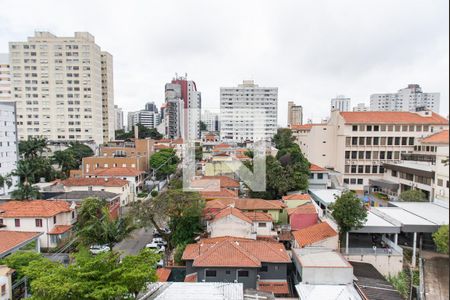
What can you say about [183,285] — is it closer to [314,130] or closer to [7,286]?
[7,286]

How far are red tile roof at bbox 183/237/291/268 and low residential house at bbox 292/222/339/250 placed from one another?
1232mm

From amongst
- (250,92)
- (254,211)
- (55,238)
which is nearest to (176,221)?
(254,211)

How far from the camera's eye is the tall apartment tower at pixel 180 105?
52.9 m

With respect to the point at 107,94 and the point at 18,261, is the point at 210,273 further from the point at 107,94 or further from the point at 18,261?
the point at 107,94

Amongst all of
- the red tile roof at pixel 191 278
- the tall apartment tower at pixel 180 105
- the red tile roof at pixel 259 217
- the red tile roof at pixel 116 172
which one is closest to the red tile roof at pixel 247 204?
the red tile roof at pixel 259 217

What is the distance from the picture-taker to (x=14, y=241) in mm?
12391

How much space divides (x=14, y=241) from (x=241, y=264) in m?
10.1

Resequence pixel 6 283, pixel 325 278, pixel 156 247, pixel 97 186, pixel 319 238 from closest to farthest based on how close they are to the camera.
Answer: pixel 6 283 < pixel 325 278 < pixel 319 238 < pixel 156 247 < pixel 97 186

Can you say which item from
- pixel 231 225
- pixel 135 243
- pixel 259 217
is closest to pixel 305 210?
pixel 259 217

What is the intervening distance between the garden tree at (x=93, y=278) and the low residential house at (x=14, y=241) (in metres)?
4.51

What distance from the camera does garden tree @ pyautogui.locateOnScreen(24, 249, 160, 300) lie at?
699cm

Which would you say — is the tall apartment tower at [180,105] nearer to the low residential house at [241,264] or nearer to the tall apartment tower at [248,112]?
the tall apartment tower at [248,112]

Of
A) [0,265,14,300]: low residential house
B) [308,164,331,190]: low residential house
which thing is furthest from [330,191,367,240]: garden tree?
[0,265,14,300]: low residential house

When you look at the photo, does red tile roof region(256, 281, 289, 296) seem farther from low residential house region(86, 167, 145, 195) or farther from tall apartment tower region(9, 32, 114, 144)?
tall apartment tower region(9, 32, 114, 144)
